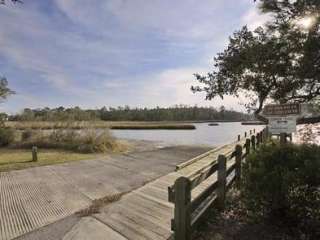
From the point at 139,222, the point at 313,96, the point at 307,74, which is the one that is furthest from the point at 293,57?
the point at 139,222

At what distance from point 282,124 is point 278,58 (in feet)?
4.02

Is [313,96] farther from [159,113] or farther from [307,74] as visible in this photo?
[159,113]

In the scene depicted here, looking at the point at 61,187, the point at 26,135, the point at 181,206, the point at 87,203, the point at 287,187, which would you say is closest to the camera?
the point at 181,206

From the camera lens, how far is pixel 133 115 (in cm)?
8275

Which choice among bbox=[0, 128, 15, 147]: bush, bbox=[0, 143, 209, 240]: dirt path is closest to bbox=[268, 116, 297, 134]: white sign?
bbox=[0, 143, 209, 240]: dirt path

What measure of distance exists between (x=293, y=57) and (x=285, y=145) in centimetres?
177

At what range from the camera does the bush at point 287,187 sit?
10.2ft

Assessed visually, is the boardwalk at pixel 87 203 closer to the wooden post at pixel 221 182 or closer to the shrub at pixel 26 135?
the wooden post at pixel 221 182

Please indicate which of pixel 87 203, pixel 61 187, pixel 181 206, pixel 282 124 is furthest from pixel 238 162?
pixel 61 187

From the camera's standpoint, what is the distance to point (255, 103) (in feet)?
19.5

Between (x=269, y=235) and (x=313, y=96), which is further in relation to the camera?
(x=313, y=96)

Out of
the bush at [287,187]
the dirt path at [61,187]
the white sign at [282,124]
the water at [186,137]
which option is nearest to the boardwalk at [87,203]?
the dirt path at [61,187]

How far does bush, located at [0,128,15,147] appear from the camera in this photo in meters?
13.9

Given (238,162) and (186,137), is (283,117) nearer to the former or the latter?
(238,162)
